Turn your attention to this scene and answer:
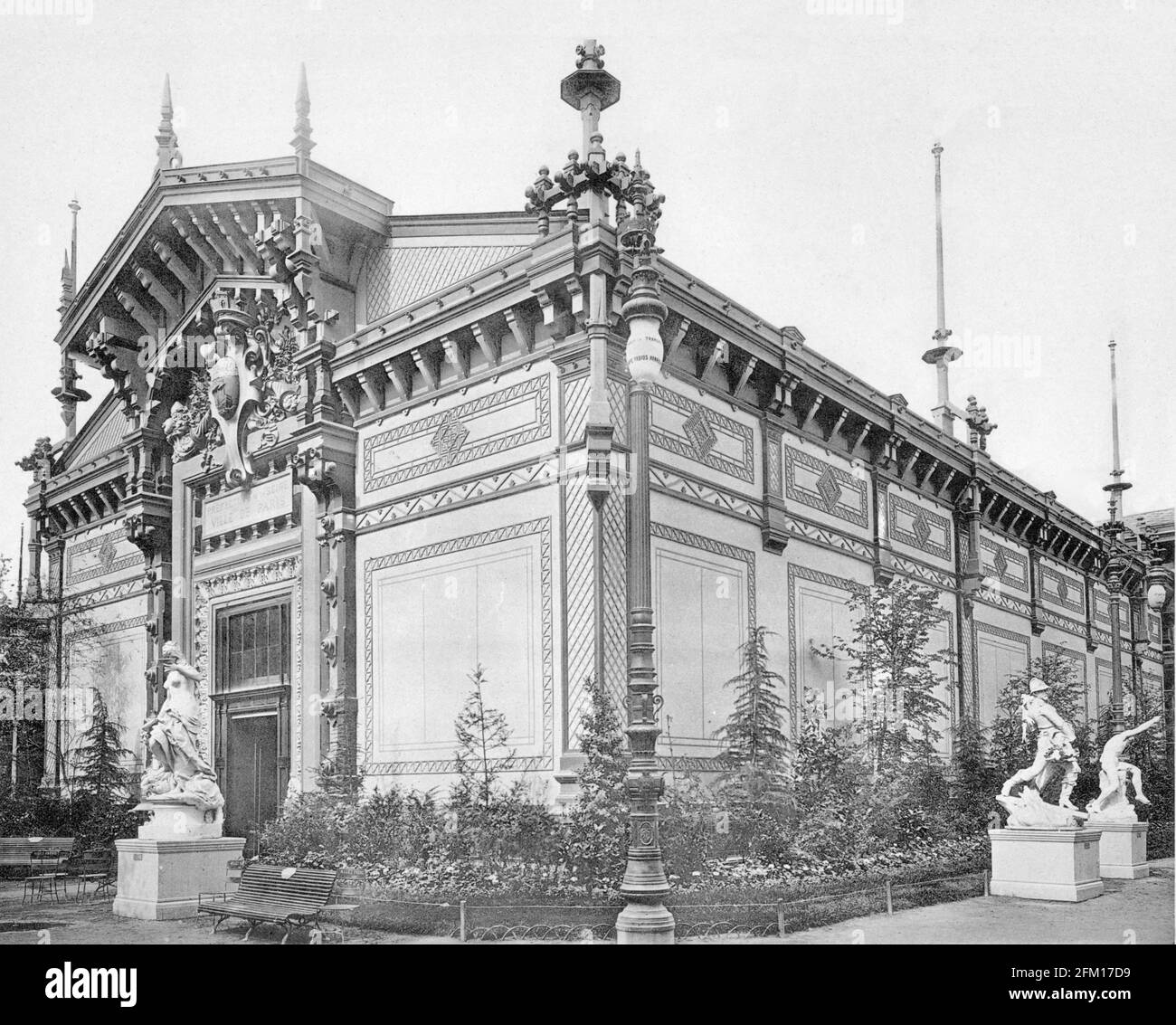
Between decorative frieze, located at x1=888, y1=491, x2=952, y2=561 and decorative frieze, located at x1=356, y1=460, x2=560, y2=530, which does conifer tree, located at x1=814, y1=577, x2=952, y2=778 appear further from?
decorative frieze, located at x1=356, y1=460, x2=560, y2=530

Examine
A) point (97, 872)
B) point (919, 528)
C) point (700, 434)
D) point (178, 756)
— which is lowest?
point (97, 872)

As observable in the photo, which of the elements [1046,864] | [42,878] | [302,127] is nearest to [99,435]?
[302,127]

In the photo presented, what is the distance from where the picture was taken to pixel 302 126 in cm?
2105

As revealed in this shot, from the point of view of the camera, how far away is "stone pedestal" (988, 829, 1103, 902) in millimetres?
16359

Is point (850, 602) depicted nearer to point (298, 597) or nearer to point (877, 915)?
point (877, 915)

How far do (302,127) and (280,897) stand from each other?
1321 centimetres

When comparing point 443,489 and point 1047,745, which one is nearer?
point 1047,745

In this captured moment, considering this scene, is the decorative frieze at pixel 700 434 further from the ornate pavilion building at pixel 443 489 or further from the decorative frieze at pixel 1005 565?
the decorative frieze at pixel 1005 565

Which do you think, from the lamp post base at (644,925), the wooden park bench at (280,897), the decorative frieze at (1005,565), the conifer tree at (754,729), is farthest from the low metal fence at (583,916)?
the decorative frieze at (1005,565)

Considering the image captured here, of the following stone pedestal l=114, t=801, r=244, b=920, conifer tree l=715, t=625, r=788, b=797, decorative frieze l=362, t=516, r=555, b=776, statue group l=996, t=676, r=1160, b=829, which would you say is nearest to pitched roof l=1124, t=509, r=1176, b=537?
statue group l=996, t=676, r=1160, b=829

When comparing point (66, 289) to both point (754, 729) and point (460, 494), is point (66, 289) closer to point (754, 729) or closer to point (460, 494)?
point (460, 494)

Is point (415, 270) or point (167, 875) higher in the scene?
point (415, 270)

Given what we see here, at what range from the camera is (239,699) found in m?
23.0
